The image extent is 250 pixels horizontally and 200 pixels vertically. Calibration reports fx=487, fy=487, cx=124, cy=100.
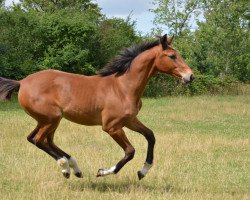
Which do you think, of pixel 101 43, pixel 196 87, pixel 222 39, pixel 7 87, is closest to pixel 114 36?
pixel 101 43

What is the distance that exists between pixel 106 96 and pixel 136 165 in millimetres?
2228

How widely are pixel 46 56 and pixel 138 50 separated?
21.4 metres

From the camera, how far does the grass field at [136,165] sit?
23.0 feet

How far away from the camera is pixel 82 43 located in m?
29.4

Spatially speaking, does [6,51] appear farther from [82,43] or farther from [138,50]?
[138,50]

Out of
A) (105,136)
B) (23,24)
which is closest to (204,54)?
(23,24)

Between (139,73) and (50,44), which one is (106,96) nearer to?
(139,73)

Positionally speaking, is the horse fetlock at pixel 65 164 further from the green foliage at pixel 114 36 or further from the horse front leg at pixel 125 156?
the green foliage at pixel 114 36

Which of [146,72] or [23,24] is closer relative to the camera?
[146,72]

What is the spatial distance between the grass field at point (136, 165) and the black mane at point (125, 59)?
5.81 ft

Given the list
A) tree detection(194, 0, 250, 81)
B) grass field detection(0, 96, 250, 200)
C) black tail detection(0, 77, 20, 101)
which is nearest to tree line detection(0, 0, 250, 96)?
tree detection(194, 0, 250, 81)

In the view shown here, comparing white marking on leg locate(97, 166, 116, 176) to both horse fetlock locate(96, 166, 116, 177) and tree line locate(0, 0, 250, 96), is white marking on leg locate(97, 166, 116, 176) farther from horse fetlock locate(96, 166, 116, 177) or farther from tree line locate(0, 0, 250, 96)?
tree line locate(0, 0, 250, 96)

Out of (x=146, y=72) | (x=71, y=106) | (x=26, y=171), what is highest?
(x=146, y=72)

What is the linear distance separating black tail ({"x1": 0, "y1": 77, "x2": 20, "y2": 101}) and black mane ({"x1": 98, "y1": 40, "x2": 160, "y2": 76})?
137 centimetres
